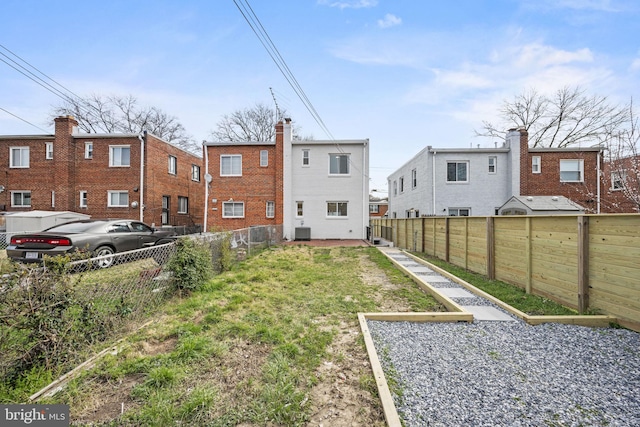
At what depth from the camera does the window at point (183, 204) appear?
70.5 ft

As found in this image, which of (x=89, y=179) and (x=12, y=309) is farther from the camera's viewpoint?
(x=89, y=179)

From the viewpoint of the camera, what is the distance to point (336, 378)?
2725 mm

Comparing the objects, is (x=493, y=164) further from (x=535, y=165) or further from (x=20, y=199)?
(x=20, y=199)

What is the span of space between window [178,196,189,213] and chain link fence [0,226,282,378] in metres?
18.6

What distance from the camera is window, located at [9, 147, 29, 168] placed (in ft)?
59.4

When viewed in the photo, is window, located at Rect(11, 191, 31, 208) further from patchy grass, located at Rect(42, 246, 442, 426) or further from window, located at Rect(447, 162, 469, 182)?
window, located at Rect(447, 162, 469, 182)

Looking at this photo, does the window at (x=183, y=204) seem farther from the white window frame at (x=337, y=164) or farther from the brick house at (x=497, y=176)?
the brick house at (x=497, y=176)

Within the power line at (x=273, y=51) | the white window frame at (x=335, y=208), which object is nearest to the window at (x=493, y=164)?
the white window frame at (x=335, y=208)

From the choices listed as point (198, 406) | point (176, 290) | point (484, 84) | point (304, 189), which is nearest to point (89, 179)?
point (304, 189)

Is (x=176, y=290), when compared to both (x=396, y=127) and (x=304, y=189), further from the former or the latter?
(x=396, y=127)

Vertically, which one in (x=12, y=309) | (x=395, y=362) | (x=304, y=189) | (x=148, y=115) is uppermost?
(x=148, y=115)

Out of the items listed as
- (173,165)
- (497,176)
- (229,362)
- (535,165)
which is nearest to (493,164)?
(497,176)

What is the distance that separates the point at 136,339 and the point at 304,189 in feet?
48.6

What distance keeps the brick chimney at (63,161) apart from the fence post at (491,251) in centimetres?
2305
